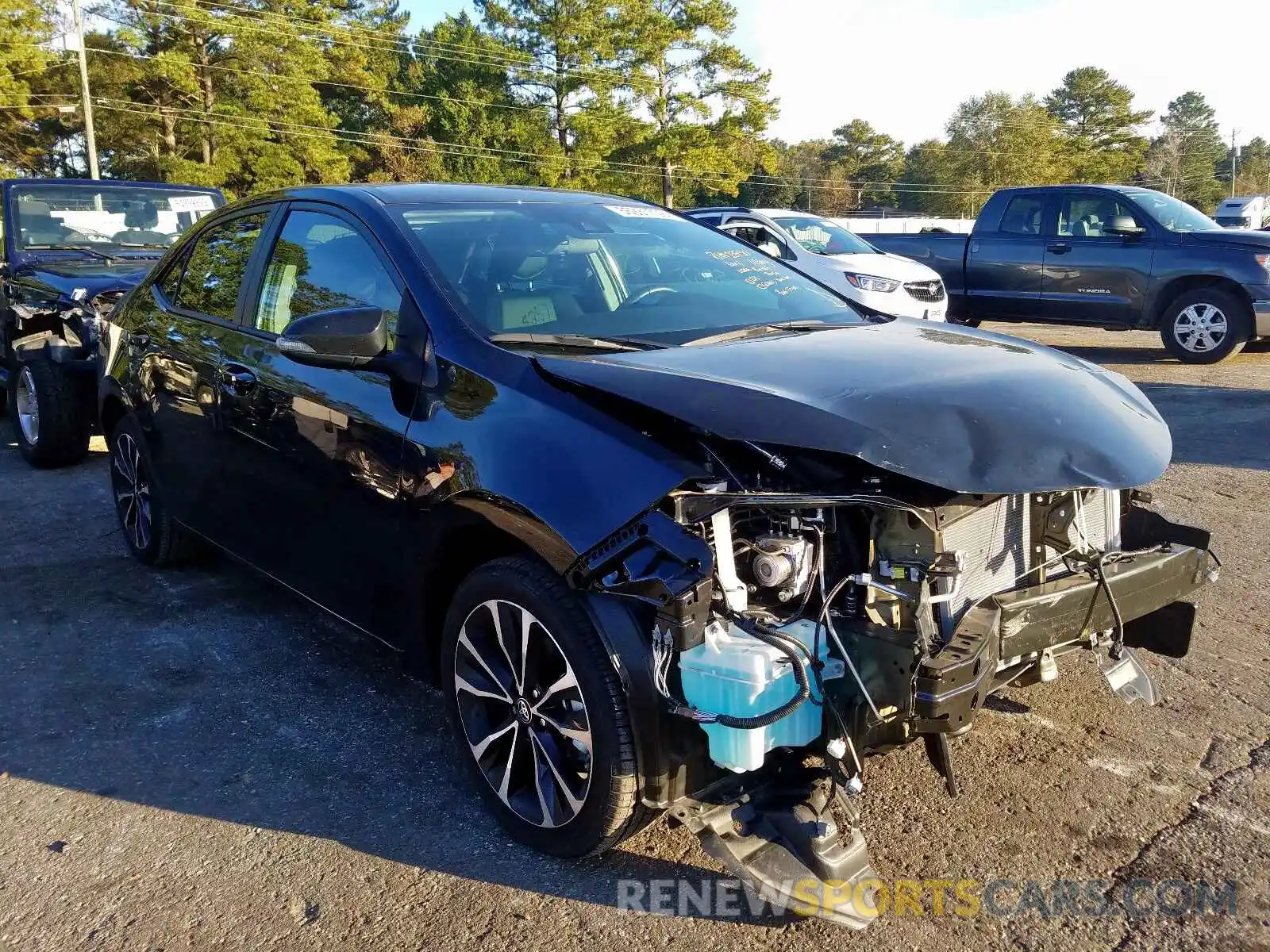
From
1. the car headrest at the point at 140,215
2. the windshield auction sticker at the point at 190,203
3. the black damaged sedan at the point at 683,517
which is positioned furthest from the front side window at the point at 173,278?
the windshield auction sticker at the point at 190,203

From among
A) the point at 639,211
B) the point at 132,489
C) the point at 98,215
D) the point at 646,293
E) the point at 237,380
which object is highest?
the point at 98,215

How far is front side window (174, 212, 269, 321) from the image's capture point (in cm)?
405

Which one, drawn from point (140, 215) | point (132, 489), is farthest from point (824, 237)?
point (132, 489)

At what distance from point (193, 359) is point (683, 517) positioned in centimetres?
269

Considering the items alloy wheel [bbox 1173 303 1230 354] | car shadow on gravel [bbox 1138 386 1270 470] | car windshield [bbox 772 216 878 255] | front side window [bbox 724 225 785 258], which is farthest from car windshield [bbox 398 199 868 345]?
alloy wheel [bbox 1173 303 1230 354]

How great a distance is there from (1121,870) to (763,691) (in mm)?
1148

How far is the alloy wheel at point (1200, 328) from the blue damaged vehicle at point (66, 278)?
32.2 feet

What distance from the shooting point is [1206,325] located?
10.9m

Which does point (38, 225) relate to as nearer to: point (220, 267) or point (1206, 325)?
point (220, 267)

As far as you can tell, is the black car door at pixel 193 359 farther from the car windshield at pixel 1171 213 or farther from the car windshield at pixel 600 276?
the car windshield at pixel 1171 213

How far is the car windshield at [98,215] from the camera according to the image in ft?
25.8

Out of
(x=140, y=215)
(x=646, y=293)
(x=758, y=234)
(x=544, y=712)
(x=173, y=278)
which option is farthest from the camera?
(x=758, y=234)

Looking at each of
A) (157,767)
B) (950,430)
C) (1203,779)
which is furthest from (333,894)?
(1203,779)

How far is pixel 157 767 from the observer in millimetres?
3223
